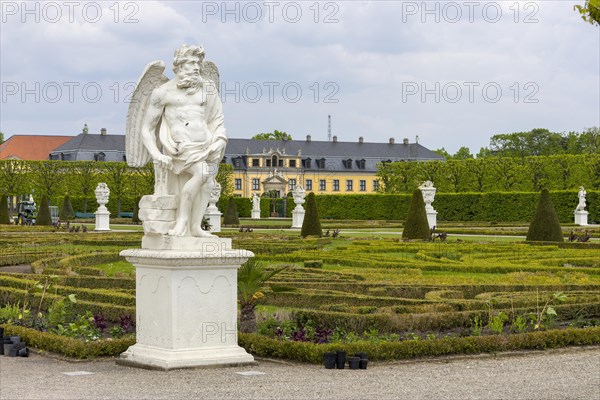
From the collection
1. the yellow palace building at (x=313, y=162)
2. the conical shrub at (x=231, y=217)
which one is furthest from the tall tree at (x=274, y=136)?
the conical shrub at (x=231, y=217)

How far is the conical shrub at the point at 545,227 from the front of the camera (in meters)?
20.7

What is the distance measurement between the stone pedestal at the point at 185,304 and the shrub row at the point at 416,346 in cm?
31

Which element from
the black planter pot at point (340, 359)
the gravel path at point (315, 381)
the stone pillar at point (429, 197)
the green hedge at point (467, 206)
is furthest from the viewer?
the green hedge at point (467, 206)

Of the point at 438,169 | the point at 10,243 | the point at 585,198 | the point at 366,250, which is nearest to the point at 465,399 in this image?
the point at 366,250

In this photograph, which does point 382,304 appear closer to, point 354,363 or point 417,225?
point 354,363

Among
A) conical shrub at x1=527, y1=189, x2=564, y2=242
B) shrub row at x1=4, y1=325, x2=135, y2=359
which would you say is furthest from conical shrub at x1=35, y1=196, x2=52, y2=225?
shrub row at x1=4, y1=325, x2=135, y2=359

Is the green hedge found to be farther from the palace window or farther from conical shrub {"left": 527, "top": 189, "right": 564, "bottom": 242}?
the palace window

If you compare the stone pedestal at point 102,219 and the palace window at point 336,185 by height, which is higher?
→ the palace window at point 336,185

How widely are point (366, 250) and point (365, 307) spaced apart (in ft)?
29.2

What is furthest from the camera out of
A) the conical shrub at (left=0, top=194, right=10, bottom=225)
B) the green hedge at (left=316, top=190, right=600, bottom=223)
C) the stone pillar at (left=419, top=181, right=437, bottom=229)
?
the green hedge at (left=316, top=190, right=600, bottom=223)

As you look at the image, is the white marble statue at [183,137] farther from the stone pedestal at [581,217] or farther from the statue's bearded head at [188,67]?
the stone pedestal at [581,217]

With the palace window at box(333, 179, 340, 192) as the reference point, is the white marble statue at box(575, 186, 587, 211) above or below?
below

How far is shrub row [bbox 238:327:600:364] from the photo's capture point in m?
7.17

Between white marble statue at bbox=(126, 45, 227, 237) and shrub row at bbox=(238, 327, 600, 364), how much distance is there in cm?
99
